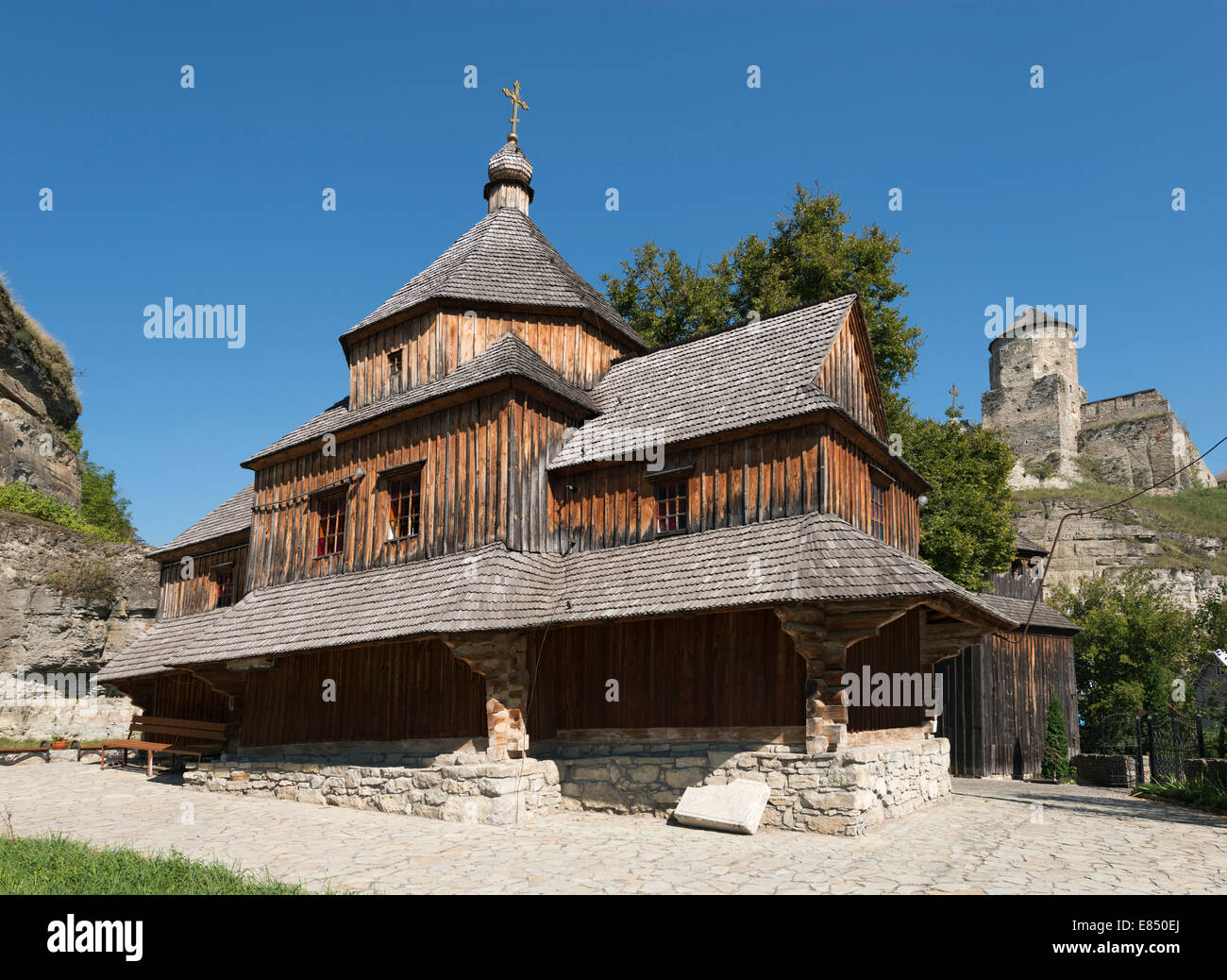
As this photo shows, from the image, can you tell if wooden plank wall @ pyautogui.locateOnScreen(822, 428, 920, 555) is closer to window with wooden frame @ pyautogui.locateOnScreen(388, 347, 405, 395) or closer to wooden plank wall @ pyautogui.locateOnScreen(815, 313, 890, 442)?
wooden plank wall @ pyautogui.locateOnScreen(815, 313, 890, 442)

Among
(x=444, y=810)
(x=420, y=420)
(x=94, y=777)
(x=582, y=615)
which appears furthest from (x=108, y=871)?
(x=94, y=777)

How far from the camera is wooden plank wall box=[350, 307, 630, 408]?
16.3 meters

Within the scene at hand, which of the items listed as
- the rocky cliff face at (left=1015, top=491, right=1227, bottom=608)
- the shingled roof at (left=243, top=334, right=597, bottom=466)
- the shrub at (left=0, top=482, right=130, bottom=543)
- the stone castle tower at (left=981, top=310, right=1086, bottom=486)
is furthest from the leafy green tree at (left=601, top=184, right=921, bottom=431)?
the stone castle tower at (left=981, top=310, right=1086, bottom=486)

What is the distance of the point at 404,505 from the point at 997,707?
14.2 m

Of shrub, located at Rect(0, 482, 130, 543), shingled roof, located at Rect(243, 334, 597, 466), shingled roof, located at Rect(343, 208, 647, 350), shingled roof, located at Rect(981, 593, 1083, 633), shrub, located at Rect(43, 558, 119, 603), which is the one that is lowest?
shingled roof, located at Rect(981, 593, 1083, 633)

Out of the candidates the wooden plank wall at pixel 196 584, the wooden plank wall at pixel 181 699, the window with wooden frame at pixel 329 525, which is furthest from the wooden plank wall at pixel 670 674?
the wooden plank wall at pixel 196 584

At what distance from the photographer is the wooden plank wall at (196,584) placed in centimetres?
2064

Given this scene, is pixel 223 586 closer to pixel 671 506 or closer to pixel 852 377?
pixel 671 506

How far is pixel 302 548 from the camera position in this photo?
16812 mm

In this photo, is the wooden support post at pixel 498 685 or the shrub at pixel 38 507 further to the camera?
the shrub at pixel 38 507

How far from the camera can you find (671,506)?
13906mm

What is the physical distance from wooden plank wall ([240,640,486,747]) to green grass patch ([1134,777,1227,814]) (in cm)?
1135

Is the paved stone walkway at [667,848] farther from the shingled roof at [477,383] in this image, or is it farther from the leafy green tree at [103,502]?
the leafy green tree at [103,502]

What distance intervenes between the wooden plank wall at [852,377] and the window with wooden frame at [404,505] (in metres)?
7.26
